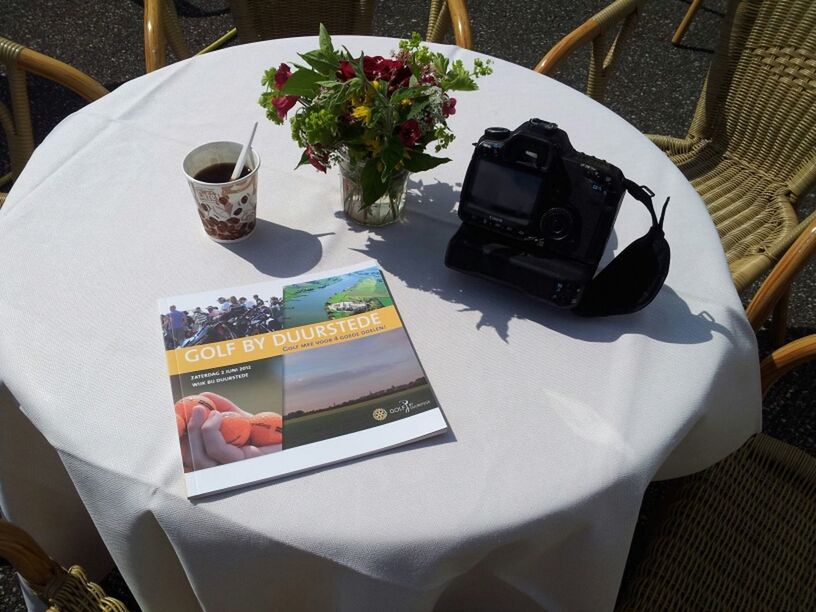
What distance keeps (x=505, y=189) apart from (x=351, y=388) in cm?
36

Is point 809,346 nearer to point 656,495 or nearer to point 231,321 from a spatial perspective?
point 656,495

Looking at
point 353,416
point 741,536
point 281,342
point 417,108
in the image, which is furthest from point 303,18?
point 741,536

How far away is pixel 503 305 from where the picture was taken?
97 cm

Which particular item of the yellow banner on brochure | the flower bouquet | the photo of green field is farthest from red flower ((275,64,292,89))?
the photo of green field

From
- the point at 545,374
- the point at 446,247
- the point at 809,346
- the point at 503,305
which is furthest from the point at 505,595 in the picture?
the point at 809,346

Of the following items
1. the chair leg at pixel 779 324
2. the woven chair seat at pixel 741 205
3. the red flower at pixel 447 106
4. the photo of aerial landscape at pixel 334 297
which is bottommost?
the chair leg at pixel 779 324

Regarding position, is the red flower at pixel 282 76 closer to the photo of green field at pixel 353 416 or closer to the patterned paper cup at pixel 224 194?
the patterned paper cup at pixel 224 194

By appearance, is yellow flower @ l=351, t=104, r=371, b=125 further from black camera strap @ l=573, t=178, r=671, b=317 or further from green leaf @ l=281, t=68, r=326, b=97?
black camera strap @ l=573, t=178, r=671, b=317

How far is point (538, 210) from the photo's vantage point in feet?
3.06

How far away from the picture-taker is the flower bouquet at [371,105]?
87 cm

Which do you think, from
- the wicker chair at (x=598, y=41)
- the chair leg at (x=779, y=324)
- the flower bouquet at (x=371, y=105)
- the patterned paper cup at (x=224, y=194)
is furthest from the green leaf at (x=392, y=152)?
the chair leg at (x=779, y=324)

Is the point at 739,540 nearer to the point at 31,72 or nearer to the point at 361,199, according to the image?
the point at 361,199

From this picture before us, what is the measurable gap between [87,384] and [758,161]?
1670 mm

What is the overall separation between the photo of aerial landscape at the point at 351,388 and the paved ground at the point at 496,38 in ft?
6.93
